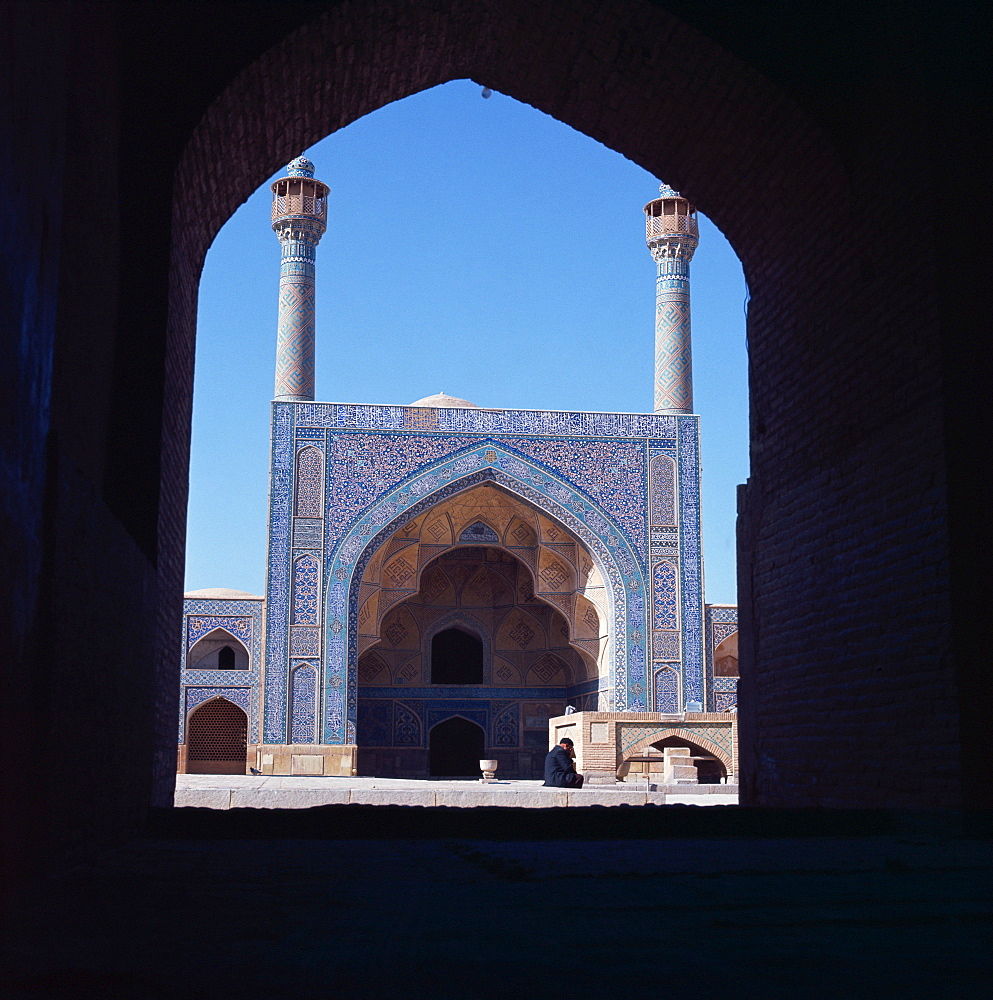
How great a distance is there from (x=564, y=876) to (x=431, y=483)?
15.1 meters

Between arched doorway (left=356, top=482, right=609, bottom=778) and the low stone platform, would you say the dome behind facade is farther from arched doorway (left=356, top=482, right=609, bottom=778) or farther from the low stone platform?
the low stone platform

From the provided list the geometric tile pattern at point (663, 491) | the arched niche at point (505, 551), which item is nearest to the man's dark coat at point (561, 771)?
the arched niche at point (505, 551)

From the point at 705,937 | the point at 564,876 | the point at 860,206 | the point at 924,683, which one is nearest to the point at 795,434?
the point at 860,206

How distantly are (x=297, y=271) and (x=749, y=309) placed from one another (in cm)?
1346

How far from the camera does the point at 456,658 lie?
21031mm

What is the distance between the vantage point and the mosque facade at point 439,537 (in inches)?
671

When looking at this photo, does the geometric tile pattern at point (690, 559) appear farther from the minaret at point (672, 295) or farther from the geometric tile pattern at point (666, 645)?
the minaret at point (672, 295)

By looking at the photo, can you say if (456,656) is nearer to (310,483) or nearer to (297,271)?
(310,483)

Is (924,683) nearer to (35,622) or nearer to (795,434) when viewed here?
(795,434)

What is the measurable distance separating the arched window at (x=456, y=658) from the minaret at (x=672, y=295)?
550cm

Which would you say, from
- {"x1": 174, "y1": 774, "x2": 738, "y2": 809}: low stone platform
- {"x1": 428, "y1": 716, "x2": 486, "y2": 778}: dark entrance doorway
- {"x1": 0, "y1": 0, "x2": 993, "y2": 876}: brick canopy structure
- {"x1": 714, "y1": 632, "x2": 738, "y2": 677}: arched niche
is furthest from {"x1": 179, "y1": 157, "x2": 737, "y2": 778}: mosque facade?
{"x1": 0, "y1": 0, "x2": 993, "y2": 876}: brick canopy structure

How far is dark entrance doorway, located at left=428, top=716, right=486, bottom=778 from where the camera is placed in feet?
67.8

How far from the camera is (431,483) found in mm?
17453

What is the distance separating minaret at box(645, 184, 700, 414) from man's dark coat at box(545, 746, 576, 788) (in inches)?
328
